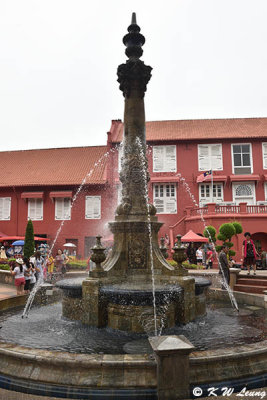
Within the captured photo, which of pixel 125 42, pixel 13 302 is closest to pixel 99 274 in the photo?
pixel 13 302

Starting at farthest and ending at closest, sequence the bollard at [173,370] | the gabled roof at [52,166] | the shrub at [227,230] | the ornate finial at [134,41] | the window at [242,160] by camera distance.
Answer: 1. the gabled roof at [52,166]
2. the window at [242,160]
3. the shrub at [227,230]
4. the ornate finial at [134,41]
5. the bollard at [173,370]

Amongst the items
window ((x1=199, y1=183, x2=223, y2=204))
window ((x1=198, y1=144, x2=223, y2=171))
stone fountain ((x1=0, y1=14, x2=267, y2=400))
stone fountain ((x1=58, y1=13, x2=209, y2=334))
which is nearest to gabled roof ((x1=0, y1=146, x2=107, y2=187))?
window ((x1=199, y1=183, x2=223, y2=204))

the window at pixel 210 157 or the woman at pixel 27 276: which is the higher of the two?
the window at pixel 210 157

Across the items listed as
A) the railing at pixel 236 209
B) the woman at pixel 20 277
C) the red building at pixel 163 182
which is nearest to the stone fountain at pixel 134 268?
the woman at pixel 20 277

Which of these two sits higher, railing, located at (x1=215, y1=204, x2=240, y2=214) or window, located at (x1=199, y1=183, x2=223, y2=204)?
window, located at (x1=199, y1=183, x2=223, y2=204)

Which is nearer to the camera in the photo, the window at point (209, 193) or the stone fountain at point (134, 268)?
the stone fountain at point (134, 268)

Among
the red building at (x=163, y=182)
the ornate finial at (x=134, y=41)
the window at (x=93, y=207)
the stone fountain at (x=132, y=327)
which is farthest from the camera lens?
the window at (x=93, y=207)

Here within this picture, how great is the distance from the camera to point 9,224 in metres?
28.0

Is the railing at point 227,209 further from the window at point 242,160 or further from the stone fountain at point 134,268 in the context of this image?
the stone fountain at point 134,268

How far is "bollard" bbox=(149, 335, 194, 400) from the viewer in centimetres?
333

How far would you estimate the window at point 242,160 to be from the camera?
26.0 meters

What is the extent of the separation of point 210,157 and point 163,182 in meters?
4.57

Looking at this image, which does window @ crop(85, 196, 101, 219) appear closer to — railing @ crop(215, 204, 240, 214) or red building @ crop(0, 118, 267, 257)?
red building @ crop(0, 118, 267, 257)

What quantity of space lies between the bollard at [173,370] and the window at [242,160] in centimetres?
2435
